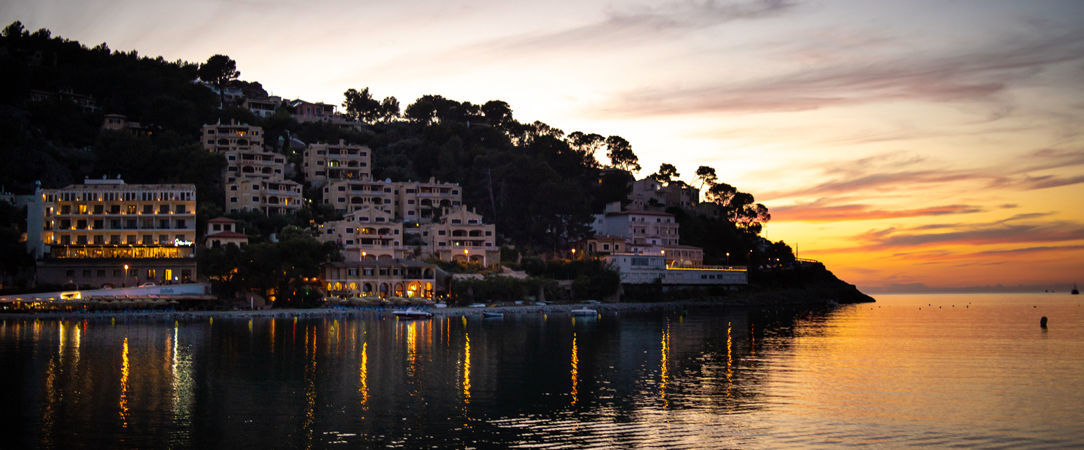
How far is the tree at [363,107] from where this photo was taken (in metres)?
144

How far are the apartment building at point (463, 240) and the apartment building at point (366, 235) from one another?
13.8 feet

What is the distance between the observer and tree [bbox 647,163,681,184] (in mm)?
138375

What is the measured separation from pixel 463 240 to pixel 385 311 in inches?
664

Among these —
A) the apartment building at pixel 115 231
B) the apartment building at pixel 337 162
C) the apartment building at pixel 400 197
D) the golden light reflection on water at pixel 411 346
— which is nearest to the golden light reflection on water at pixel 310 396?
the golden light reflection on water at pixel 411 346

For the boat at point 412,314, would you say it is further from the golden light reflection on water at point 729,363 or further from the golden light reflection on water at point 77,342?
the golden light reflection on water at point 729,363

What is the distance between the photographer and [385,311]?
3329 inches

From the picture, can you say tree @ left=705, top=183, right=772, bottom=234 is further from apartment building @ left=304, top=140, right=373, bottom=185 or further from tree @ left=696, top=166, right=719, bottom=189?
apartment building @ left=304, top=140, right=373, bottom=185

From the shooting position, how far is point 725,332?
216 feet

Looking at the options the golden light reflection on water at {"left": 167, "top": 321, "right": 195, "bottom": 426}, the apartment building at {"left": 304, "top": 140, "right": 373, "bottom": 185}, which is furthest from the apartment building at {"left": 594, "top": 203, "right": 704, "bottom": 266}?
the golden light reflection on water at {"left": 167, "top": 321, "right": 195, "bottom": 426}

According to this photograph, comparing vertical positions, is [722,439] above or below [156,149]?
below

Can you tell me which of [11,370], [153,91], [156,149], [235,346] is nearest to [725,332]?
[235,346]

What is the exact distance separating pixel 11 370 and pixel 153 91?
8790 cm

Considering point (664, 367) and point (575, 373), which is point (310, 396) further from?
point (664, 367)

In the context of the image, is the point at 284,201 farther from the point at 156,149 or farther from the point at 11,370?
A: the point at 11,370
